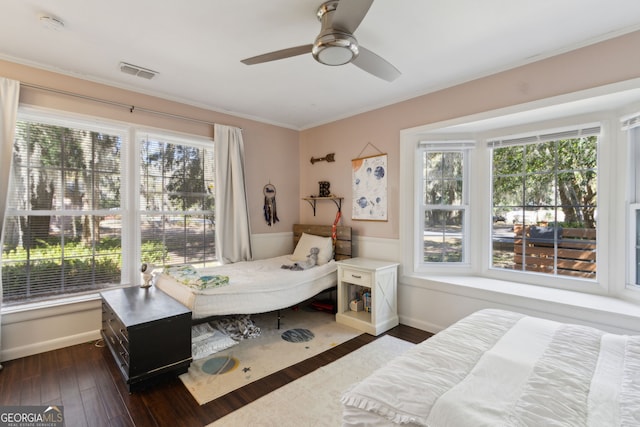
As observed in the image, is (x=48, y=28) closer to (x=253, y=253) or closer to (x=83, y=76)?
(x=83, y=76)

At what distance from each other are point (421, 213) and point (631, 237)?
5.62 feet

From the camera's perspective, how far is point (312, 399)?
2025 millimetres

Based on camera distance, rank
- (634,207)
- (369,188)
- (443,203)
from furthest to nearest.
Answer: (369,188) → (443,203) → (634,207)

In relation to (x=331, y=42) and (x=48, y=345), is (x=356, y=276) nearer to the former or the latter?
(x=331, y=42)

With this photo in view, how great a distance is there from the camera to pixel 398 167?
346 cm

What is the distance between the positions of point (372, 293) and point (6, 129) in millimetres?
3571

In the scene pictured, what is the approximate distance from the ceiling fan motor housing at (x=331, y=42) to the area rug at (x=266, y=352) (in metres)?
2.35

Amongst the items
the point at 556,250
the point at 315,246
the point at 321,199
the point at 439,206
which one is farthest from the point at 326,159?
the point at 556,250

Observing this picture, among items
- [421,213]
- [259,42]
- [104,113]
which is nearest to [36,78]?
[104,113]

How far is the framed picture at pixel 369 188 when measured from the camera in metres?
3.62

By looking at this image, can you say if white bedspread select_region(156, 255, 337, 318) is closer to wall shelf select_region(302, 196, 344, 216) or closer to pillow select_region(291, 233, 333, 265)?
pillow select_region(291, 233, 333, 265)

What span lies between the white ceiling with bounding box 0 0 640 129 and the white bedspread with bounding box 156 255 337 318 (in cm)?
199

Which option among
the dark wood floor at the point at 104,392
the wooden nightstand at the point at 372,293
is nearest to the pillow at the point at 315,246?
the wooden nightstand at the point at 372,293

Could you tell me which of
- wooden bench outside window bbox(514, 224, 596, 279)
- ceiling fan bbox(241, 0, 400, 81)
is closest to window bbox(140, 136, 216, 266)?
ceiling fan bbox(241, 0, 400, 81)
